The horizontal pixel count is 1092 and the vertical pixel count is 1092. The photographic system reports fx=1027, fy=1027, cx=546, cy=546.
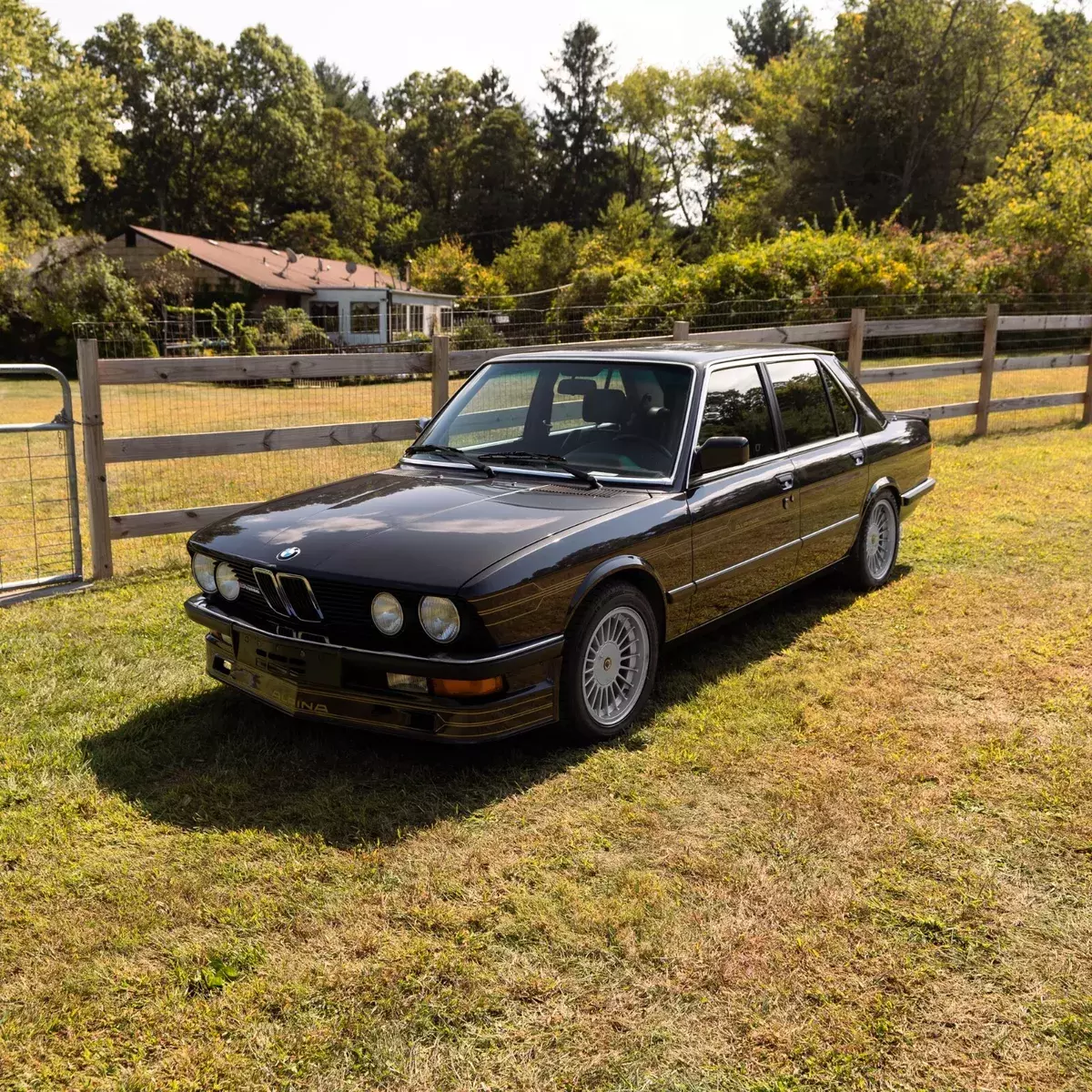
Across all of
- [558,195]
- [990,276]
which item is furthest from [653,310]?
[558,195]

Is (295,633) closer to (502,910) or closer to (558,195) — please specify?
(502,910)

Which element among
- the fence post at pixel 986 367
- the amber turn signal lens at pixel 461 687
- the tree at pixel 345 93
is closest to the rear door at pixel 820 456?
the amber turn signal lens at pixel 461 687

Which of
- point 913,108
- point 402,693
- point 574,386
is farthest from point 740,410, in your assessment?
point 913,108

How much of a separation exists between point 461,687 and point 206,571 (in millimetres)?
1457

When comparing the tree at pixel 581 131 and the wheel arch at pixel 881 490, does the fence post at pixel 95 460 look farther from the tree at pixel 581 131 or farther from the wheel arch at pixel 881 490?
the tree at pixel 581 131

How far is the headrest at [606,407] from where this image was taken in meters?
5.05

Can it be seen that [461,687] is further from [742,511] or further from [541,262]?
[541,262]

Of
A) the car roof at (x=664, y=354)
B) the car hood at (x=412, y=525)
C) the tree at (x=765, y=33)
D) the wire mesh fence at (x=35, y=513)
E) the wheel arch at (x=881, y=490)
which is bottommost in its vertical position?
the wire mesh fence at (x=35, y=513)

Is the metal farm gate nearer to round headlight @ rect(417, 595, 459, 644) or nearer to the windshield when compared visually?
the windshield

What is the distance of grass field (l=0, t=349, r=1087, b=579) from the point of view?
31.6ft

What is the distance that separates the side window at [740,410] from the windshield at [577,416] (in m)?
0.16

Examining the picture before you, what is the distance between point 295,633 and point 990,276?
28031mm

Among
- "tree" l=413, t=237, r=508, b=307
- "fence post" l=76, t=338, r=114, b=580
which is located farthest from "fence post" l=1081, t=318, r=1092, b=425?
"tree" l=413, t=237, r=508, b=307

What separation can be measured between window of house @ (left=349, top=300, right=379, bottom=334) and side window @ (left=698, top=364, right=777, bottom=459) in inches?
1561
